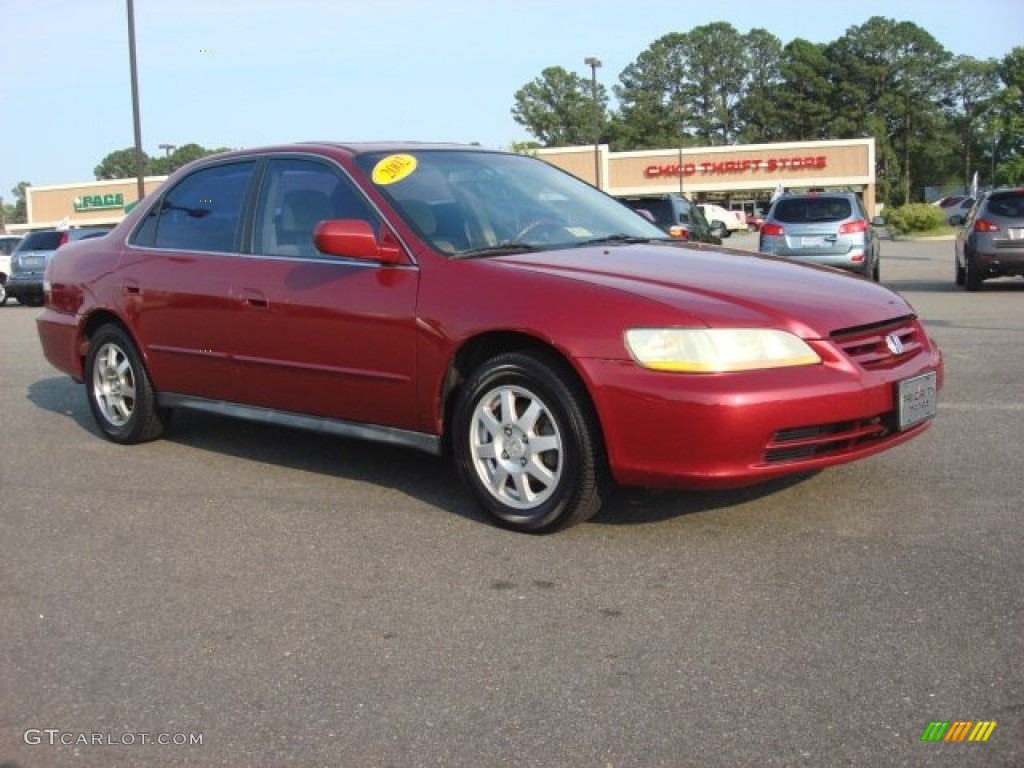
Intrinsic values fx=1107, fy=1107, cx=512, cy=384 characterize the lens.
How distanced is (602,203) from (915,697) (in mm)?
3455

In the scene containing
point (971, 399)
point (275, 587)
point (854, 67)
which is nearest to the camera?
point (275, 587)

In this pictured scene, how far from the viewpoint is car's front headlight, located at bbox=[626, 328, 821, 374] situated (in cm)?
393

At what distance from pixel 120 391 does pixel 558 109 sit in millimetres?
115704

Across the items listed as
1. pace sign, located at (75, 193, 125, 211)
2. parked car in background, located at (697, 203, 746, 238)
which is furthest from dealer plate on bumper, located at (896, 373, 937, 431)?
pace sign, located at (75, 193, 125, 211)

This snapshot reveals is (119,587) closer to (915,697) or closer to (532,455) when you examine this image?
(532,455)

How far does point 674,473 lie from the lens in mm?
4012

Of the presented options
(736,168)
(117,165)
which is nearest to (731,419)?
Result: (736,168)

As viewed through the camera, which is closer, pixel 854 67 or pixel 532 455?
pixel 532 455

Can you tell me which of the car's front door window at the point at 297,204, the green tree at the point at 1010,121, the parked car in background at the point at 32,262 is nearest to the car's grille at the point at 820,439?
the car's front door window at the point at 297,204

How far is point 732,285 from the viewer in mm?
4344

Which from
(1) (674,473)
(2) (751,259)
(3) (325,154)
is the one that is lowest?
(1) (674,473)

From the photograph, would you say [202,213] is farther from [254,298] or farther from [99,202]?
[99,202]

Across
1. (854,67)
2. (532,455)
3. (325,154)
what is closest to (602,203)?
(325,154)

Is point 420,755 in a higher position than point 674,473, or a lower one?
lower
